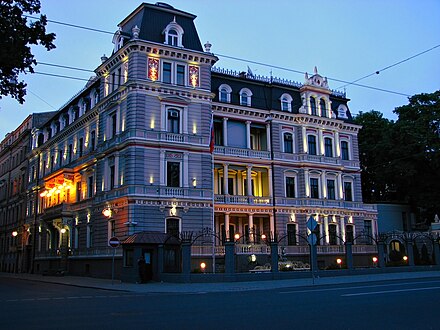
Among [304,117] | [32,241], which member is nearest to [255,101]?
[304,117]

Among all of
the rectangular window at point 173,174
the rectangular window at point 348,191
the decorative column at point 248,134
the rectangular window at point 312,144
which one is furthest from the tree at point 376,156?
the rectangular window at point 173,174

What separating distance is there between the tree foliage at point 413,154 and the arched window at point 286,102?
48.8 ft

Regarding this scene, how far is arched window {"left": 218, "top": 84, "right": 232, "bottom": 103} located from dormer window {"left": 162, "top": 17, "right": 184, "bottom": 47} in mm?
6407

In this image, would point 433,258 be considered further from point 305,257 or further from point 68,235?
point 68,235

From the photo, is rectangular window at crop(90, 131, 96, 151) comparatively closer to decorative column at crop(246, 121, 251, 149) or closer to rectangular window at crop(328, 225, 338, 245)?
decorative column at crop(246, 121, 251, 149)

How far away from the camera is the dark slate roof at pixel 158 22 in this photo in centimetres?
3939

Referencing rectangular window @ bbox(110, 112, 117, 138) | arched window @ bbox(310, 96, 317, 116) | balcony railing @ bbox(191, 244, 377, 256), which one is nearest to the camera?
balcony railing @ bbox(191, 244, 377, 256)

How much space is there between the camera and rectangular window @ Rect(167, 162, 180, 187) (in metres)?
38.6

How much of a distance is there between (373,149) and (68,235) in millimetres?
35462

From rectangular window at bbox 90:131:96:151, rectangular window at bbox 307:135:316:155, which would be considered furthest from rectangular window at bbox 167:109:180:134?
rectangular window at bbox 307:135:316:155

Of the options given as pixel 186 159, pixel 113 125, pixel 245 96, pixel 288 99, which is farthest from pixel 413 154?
pixel 113 125

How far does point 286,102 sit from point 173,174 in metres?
15.8

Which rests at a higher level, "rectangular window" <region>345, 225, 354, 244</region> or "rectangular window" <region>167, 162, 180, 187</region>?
"rectangular window" <region>167, 162, 180, 187</region>

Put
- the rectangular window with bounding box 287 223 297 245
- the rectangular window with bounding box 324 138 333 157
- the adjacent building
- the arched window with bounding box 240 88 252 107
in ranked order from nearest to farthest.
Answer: the adjacent building → the rectangular window with bounding box 287 223 297 245 → the arched window with bounding box 240 88 252 107 → the rectangular window with bounding box 324 138 333 157
